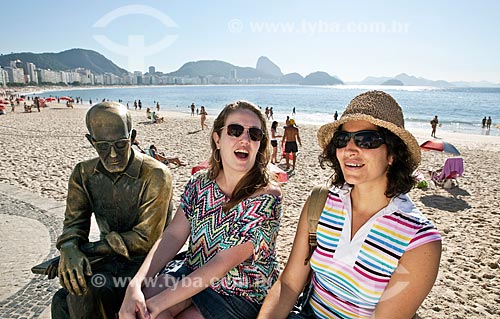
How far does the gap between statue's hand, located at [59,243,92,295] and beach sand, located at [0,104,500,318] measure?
3.73 meters

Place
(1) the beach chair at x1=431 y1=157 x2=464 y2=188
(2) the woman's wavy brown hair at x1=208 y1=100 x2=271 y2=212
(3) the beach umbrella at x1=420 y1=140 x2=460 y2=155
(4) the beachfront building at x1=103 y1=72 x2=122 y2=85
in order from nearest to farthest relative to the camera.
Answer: (2) the woman's wavy brown hair at x1=208 y1=100 x2=271 y2=212 → (1) the beach chair at x1=431 y1=157 x2=464 y2=188 → (3) the beach umbrella at x1=420 y1=140 x2=460 y2=155 → (4) the beachfront building at x1=103 y1=72 x2=122 y2=85

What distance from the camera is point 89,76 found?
173m

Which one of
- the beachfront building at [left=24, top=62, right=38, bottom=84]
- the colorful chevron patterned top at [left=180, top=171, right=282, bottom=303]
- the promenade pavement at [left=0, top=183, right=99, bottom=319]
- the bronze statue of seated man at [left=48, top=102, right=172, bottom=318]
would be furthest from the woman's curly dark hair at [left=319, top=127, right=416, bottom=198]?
the beachfront building at [left=24, top=62, right=38, bottom=84]

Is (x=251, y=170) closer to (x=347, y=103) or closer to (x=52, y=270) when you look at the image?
(x=52, y=270)

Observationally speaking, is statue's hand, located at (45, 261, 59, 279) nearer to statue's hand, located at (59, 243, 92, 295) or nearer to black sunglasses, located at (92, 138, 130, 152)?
statue's hand, located at (59, 243, 92, 295)

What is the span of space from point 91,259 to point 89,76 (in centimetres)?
19472

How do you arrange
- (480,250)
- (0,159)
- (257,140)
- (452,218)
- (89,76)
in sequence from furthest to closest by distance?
(89,76) → (0,159) → (452,218) → (480,250) → (257,140)

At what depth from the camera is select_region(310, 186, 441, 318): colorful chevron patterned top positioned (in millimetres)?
1716

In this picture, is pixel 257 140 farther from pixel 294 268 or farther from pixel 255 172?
pixel 294 268

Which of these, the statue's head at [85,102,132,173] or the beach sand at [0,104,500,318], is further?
the beach sand at [0,104,500,318]

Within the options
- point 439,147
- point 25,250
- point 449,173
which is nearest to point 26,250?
point 25,250

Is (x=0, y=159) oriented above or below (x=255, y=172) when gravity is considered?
below

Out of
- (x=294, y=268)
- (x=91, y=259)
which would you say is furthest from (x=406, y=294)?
(x=91, y=259)

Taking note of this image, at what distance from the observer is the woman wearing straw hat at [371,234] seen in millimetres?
1686
